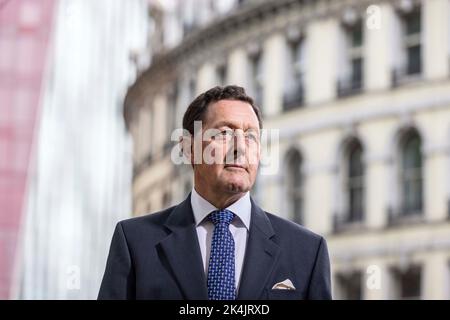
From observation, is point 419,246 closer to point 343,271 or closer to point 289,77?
point 343,271

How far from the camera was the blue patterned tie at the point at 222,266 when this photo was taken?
10.5 feet

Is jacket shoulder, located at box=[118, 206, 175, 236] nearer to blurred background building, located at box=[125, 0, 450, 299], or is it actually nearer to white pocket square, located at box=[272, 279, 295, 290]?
white pocket square, located at box=[272, 279, 295, 290]

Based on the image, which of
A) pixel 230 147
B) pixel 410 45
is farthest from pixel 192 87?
pixel 230 147

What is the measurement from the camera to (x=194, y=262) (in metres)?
3.26

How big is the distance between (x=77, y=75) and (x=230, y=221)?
2435 inches

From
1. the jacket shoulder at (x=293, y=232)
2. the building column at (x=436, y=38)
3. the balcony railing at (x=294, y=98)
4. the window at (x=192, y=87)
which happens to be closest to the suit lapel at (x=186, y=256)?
the jacket shoulder at (x=293, y=232)

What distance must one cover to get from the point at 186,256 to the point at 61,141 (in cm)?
6179

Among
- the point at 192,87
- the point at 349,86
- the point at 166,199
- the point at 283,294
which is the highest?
the point at 192,87

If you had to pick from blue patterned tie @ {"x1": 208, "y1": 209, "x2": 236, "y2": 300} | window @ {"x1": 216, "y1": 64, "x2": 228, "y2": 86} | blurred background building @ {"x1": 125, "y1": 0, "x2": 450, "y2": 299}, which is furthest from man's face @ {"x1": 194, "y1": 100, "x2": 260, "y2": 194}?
window @ {"x1": 216, "y1": 64, "x2": 228, "y2": 86}

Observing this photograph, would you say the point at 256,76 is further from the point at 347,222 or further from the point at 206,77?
the point at 347,222

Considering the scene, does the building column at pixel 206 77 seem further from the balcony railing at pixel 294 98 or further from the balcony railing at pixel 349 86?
the balcony railing at pixel 349 86

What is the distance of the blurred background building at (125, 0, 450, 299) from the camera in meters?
38.2

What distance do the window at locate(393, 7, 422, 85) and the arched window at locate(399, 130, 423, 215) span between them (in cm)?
192

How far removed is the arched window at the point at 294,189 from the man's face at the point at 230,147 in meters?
38.8
